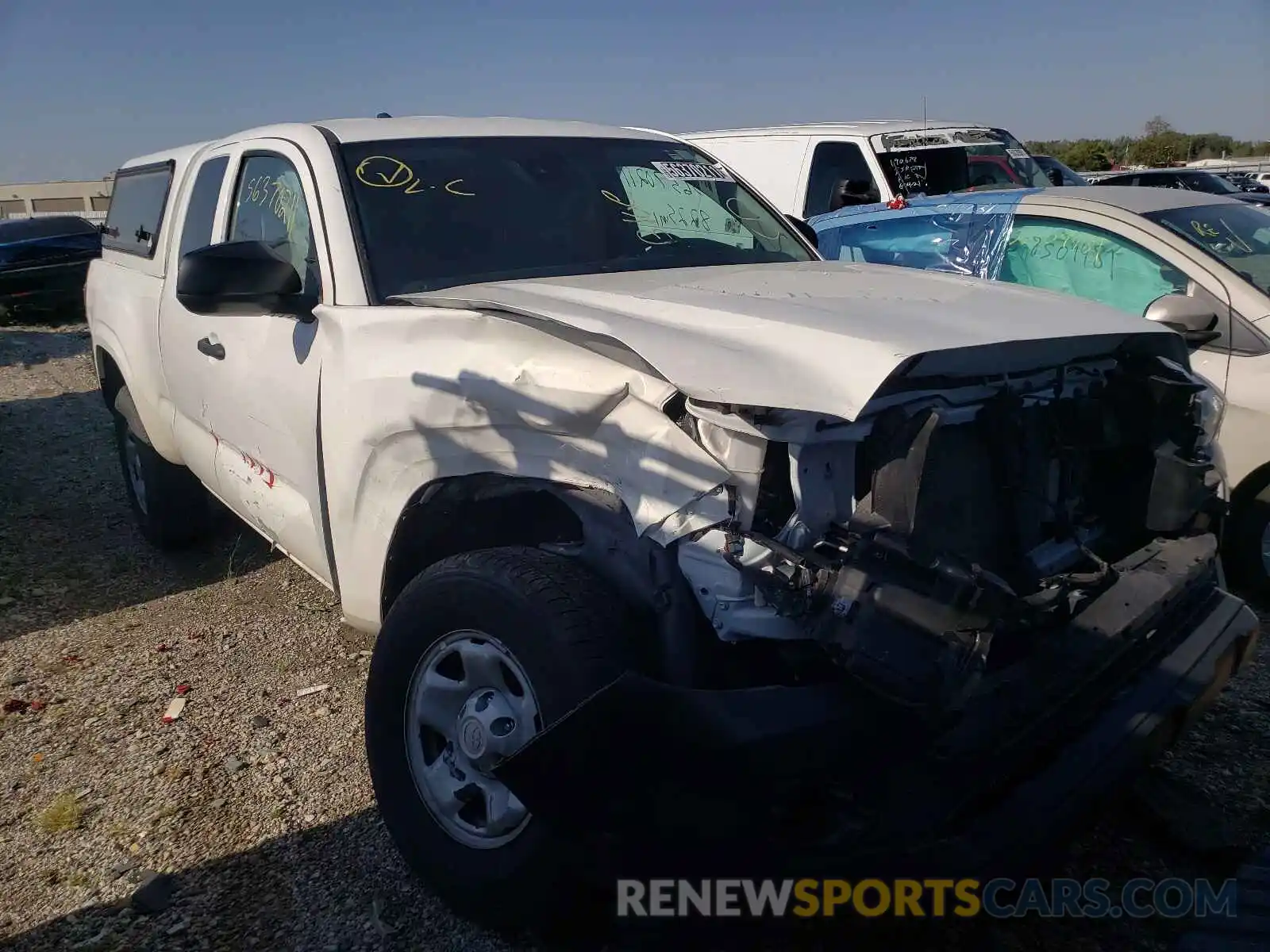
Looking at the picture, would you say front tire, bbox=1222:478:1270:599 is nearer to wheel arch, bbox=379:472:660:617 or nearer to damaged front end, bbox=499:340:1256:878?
damaged front end, bbox=499:340:1256:878

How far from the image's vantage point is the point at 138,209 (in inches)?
206

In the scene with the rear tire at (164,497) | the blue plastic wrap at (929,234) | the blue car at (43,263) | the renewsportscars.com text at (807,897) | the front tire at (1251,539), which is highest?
the blue plastic wrap at (929,234)

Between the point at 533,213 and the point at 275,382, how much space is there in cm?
103

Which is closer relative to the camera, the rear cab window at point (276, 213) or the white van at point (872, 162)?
the rear cab window at point (276, 213)

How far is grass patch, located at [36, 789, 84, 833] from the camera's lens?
2998 millimetres

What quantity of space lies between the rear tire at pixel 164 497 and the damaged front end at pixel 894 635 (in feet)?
12.8

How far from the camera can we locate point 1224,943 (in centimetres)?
236

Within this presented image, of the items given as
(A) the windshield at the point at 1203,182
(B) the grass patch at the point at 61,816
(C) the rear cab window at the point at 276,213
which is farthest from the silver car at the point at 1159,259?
(A) the windshield at the point at 1203,182

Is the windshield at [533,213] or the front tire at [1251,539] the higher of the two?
the windshield at [533,213]

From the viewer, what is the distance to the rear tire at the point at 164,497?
509 centimetres

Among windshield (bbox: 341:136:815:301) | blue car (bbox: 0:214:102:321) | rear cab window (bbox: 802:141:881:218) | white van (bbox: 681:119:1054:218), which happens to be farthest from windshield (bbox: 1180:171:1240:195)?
blue car (bbox: 0:214:102:321)

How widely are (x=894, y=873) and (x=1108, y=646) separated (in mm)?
744

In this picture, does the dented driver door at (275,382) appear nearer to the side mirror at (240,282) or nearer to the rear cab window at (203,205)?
the side mirror at (240,282)

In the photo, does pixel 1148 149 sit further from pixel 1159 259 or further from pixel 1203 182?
pixel 1159 259
